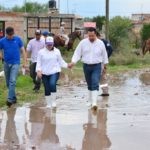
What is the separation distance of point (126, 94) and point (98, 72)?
3.35 metres

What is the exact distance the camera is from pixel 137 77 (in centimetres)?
2225

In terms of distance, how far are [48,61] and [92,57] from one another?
3.08 ft

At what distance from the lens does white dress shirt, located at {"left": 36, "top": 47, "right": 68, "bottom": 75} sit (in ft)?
40.0

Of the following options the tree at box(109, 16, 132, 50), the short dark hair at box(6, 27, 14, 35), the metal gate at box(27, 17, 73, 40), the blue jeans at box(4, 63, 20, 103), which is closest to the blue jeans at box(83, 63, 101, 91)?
the blue jeans at box(4, 63, 20, 103)

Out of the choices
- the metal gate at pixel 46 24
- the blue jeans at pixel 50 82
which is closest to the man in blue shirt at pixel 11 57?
the blue jeans at pixel 50 82

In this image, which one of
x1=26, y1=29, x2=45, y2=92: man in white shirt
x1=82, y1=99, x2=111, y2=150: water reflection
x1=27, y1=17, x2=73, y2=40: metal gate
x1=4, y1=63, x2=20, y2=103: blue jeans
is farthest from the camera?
x1=27, y1=17, x2=73, y2=40: metal gate

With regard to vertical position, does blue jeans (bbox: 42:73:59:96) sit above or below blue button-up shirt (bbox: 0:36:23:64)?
below

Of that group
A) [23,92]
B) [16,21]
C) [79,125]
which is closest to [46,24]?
[16,21]

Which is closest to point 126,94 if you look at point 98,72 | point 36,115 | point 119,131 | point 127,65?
point 98,72

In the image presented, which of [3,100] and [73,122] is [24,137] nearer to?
[73,122]

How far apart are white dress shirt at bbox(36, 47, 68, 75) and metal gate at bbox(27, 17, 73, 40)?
3613cm

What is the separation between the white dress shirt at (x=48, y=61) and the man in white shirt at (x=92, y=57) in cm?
37

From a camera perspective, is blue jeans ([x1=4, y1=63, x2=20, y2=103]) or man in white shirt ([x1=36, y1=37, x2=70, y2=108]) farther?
blue jeans ([x1=4, y1=63, x2=20, y2=103])

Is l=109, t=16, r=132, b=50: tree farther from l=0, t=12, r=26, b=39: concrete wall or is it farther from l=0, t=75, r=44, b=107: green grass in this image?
l=0, t=75, r=44, b=107: green grass
